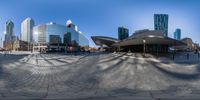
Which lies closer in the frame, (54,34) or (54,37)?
(54,34)

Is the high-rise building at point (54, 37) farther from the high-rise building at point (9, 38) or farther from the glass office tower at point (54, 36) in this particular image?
the high-rise building at point (9, 38)

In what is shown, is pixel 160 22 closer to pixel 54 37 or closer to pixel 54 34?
pixel 54 34

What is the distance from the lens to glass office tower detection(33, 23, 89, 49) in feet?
340

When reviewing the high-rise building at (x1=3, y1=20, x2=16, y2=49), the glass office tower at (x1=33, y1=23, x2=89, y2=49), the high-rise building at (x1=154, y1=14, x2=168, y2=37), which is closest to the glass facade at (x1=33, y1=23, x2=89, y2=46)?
the glass office tower at (x1=33, y1=23, x2=89, y2=49)

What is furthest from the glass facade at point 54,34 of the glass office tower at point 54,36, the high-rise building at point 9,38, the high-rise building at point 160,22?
the high-rise building at point 160,22

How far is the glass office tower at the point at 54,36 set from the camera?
340 feet

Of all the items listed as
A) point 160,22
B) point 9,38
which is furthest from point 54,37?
point 160,22

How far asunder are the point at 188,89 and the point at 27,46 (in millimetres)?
108499

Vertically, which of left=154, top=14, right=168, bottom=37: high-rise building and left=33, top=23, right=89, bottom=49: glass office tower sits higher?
left=154, top=14, right=168, bottom=37: high-rise building

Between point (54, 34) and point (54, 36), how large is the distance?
5.63 feet

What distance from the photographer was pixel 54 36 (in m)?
113

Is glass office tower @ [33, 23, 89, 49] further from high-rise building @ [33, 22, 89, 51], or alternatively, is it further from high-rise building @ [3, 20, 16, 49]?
high-rise building @ [3, 20, 16, 49]

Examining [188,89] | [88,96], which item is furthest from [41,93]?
[188,89]

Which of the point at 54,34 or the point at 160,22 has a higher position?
the point at 160,22
